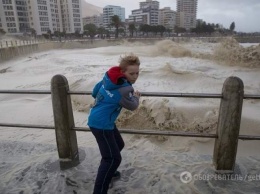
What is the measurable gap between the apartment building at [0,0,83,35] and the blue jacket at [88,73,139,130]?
309 feet

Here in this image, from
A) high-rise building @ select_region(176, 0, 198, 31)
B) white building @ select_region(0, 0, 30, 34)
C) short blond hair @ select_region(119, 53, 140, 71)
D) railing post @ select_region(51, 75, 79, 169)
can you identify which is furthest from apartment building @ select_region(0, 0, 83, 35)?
short blond hair @ select_region(119, 53, 140, 71)

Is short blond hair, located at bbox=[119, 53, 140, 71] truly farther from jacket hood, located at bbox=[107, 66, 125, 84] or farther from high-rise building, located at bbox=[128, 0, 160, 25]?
high-rise building, located at bbox=[128, 0, 160, 25]

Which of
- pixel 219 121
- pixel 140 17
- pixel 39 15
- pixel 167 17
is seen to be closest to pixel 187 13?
pixel 167 17

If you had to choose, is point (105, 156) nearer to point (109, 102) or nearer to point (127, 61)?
point (109, 102)

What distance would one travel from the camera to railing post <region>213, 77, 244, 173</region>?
2863mm

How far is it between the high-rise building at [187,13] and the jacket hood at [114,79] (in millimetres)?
144307

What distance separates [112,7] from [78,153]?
15094 cm

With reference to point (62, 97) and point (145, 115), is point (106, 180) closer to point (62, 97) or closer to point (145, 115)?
point (62, 97)

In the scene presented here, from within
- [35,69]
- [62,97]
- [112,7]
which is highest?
[112,7]

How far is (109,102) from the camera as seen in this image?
8.05 feet

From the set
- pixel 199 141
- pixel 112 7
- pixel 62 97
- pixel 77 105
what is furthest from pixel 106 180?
pixel 112 7

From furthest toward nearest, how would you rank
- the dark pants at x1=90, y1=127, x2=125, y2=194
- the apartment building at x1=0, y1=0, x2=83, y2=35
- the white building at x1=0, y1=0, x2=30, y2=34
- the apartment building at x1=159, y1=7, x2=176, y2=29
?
the apartment building at x1=159, y1=7, x2=176, y2=29 → the apartment building at x1=0, y1=0, x2=83, y2=35 → the white building at x1=0, y1=0, x2=30, y2=34 → the dark pants at x1=90, y1=127, x2=125, y2=194

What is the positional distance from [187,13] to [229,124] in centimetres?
15779

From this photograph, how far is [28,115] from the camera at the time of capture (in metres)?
10.5
